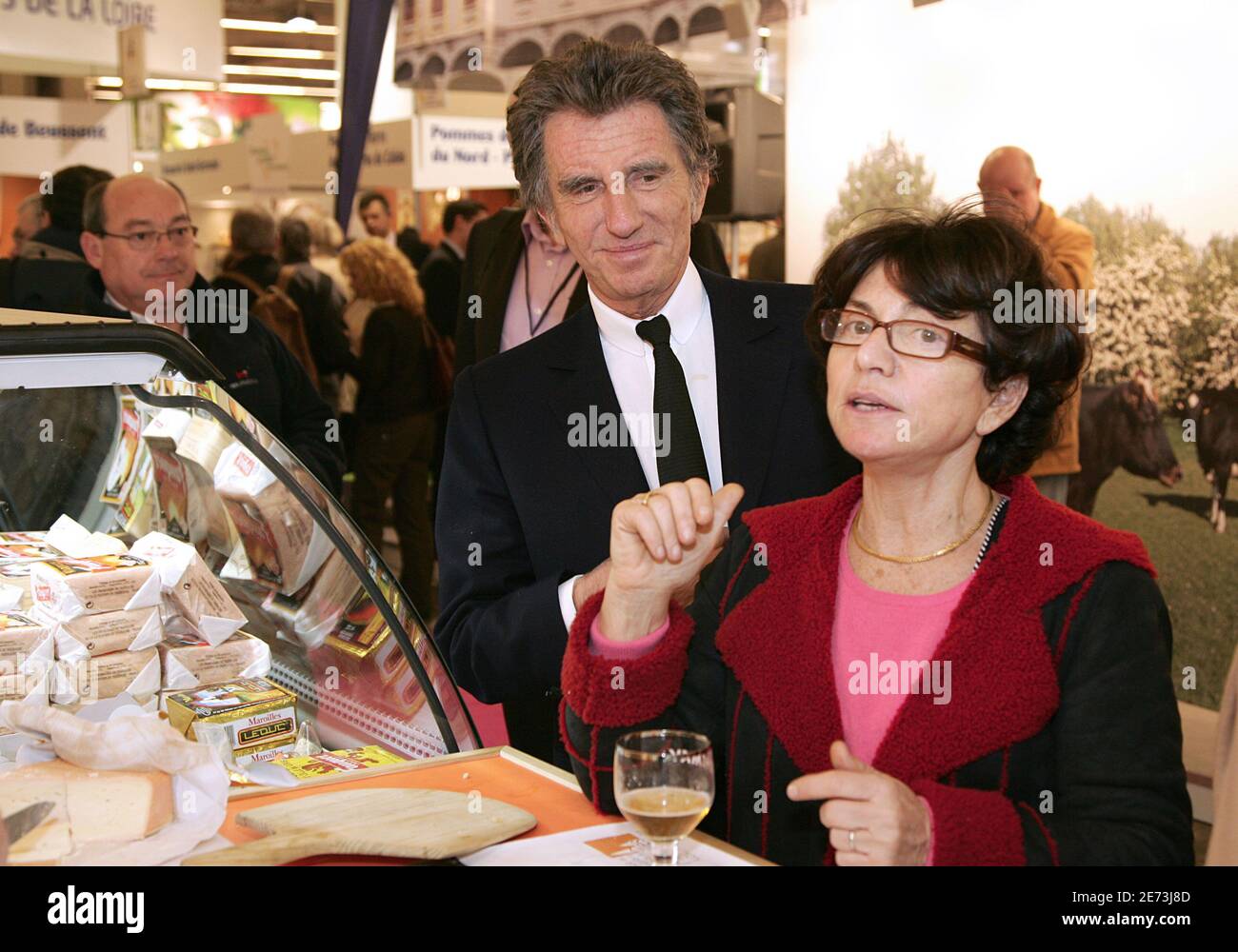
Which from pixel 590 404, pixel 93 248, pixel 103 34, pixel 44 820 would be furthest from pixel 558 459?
pixel 103 34

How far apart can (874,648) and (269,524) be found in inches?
42.1

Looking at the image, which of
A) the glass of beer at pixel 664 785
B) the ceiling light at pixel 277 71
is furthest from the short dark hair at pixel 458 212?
the ceiling light at pixel 277 71

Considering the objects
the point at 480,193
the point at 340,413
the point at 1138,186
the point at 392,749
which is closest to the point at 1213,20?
the point at 1138,186

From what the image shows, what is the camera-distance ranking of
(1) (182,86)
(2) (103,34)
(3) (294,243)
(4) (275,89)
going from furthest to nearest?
A: (4) (275,89), (1) (182,86), (2) (103,34), (3) (294,243)

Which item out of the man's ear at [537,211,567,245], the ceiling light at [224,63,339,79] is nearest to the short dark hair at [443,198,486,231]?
the man's ear at [537,211,567,245]

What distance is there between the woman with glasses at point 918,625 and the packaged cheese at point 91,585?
0.85 metres

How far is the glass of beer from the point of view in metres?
1.50

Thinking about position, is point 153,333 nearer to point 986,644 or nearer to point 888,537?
point 888,537

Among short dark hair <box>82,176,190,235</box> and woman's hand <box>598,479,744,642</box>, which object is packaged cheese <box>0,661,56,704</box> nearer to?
woman's hand <box>598,479,744,642</box>

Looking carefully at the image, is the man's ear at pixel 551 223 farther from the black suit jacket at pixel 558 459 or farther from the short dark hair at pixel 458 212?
the short dark hair at pixel 458 212

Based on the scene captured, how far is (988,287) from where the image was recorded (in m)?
1.83

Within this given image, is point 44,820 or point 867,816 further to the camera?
point 44,820

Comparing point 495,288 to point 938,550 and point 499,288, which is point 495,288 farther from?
point 938,550

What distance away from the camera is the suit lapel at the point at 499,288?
4504mm
